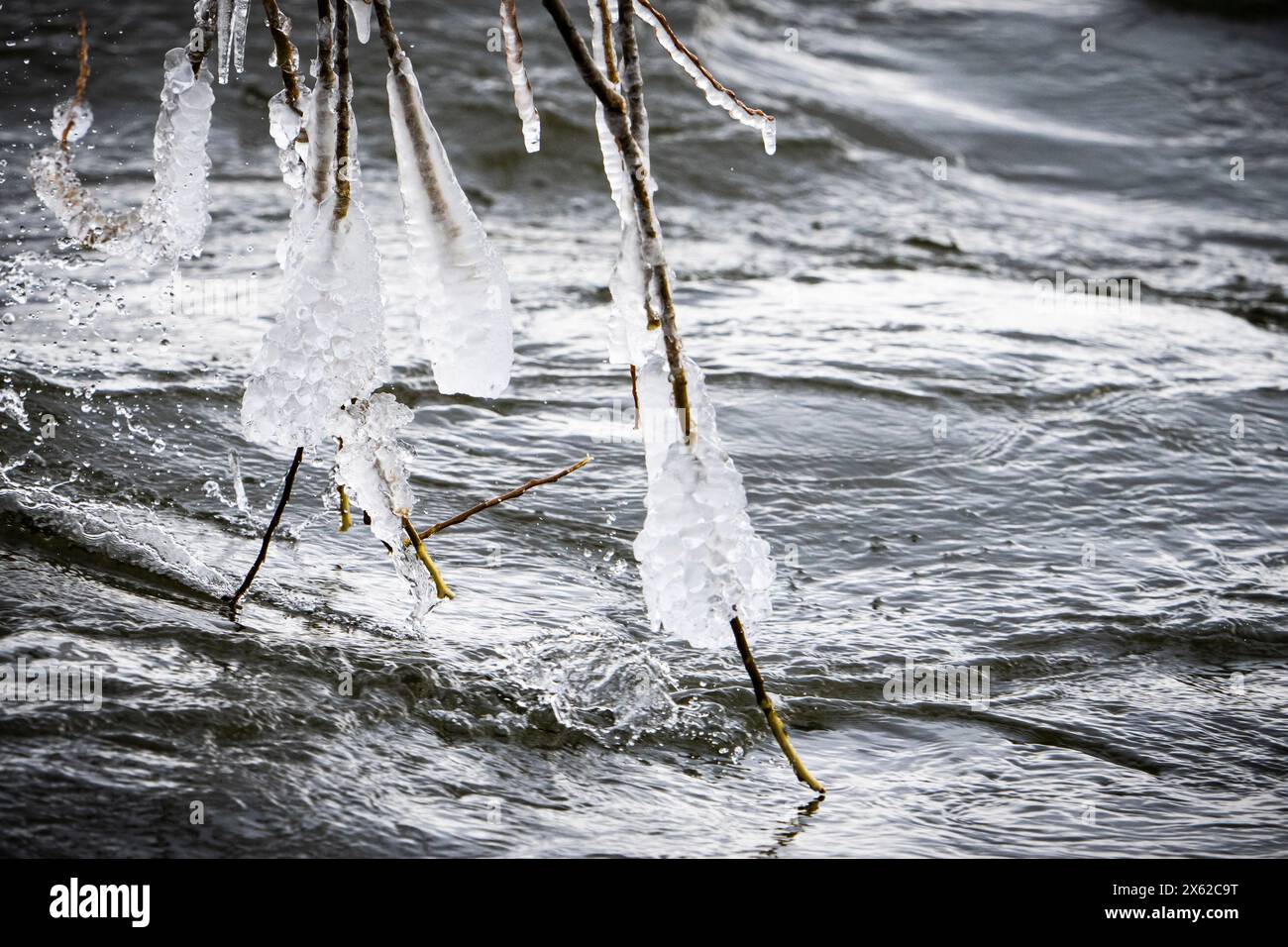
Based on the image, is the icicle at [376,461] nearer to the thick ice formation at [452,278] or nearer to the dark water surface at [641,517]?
the thick ice formation at [452,278]

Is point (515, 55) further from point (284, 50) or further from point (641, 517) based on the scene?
point (641, 517)

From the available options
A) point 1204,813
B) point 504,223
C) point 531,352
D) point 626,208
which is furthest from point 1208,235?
point 626,208

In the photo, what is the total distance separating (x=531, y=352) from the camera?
3965 millimetres

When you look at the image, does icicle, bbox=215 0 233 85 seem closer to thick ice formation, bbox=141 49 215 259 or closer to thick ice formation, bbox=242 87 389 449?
thick ice formation, bbox=141 49 215 259

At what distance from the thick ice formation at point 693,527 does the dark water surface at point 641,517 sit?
0.58m

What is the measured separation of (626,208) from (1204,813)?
1.40 m

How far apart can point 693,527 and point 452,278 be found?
0.39 m

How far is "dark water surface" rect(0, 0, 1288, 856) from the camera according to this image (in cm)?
199

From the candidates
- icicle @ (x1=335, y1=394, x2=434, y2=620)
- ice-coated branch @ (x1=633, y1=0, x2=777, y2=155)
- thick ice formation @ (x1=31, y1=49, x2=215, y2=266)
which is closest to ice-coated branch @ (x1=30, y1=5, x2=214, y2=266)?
thick ice formation @ (x1=31, y1=49, x2=215, y2=266)

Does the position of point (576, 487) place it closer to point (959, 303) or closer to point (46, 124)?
point (959, 303)

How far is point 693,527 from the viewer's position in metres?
1.41

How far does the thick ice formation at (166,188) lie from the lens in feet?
5.94

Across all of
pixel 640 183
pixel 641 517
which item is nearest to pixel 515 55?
pixel 640 183

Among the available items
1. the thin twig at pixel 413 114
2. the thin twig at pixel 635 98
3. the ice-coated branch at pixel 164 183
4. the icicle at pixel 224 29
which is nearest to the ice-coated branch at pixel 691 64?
the thin twig at pixel 635 98
